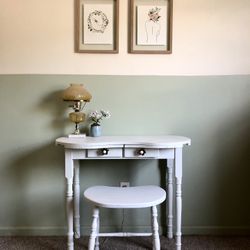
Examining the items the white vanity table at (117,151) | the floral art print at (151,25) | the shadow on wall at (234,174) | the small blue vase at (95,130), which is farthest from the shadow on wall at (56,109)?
the shadow on wall at (234,174)

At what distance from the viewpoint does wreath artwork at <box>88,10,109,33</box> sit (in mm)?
2420

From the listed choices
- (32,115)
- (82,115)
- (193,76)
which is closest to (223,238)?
(193,76)

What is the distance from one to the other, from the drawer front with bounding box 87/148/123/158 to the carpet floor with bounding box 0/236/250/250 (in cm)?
74

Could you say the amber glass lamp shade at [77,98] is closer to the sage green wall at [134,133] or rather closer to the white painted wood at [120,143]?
the sage green wall at [134,133]

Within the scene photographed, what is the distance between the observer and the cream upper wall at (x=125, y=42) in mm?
2412

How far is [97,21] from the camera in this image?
2424 mm

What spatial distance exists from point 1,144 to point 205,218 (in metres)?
1.75

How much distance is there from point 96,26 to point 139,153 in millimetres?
1072

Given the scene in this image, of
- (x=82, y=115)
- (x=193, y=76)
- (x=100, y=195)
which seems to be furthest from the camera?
(x=193, y=76)

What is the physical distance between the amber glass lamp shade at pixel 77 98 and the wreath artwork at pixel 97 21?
492 mm

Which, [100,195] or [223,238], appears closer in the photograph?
[100,195]

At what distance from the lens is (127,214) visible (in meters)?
2.52

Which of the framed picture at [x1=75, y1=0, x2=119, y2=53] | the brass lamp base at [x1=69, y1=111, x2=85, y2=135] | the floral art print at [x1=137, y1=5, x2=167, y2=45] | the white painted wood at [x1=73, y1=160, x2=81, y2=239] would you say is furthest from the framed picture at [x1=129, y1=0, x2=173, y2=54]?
the white painted wood at [x1=73, y1=160, x2=81, y2=239]

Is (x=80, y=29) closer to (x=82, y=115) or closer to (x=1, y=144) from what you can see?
(x=82, y=115)
